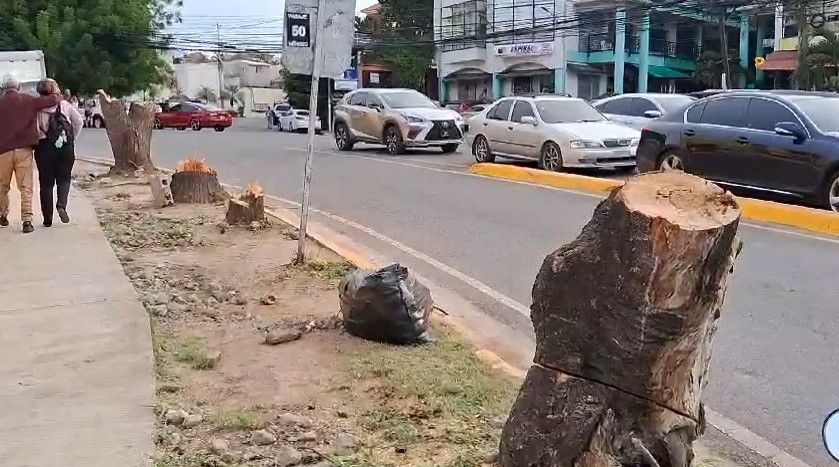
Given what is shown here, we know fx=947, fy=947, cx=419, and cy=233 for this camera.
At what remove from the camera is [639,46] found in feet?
147

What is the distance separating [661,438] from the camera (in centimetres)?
329

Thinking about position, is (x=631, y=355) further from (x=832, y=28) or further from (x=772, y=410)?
(x=832, y=28)

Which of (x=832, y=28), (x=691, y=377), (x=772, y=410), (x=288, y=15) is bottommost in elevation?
(x=772, y=410)

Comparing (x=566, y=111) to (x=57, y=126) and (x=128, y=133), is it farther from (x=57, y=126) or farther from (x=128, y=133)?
(x=57, y=126)

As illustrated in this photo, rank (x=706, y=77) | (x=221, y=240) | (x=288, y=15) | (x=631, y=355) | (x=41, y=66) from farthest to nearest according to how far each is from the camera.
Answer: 1. (x=706, y=77)
2. (x=41, y=66)
3. (x=221, y=240)
4. (x=288, y=15)
5. (x=631, y=355)

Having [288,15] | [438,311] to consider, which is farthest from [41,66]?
[438,311]

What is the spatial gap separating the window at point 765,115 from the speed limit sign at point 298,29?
6.68 meters

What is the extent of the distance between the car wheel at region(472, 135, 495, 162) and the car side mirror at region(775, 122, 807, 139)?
24.6ft

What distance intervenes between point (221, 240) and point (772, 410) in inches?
248

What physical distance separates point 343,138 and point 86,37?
22221mm

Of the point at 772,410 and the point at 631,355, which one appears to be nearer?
the point at 631,355

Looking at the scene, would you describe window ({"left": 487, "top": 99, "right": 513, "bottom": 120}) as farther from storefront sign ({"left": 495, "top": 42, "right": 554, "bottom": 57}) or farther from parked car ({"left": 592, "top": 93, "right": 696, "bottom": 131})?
storefront sign ({"left": 495, "top": 42, "right": 554, "bottom": 57})

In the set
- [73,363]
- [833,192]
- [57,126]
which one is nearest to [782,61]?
[833,192]

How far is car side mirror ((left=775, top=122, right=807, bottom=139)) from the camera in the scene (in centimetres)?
1145
